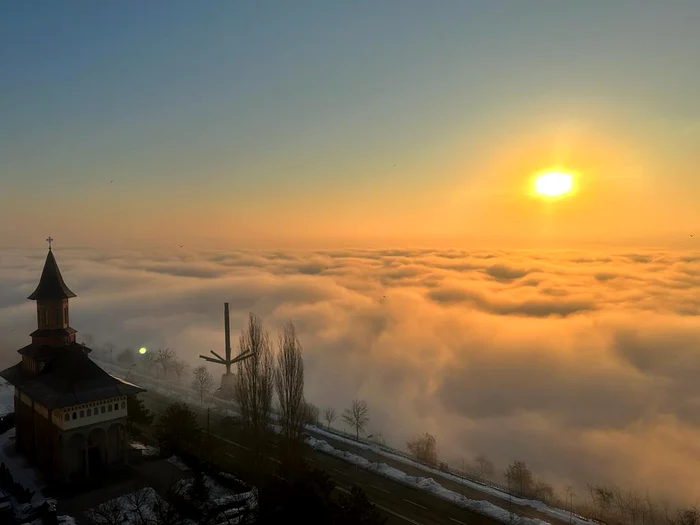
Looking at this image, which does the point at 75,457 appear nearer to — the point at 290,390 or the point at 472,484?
the point at 290,390

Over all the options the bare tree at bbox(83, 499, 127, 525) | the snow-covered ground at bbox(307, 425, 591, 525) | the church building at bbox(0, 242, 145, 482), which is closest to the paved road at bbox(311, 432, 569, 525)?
the snow-covered ground at bbox(307, 425, 591, 525)

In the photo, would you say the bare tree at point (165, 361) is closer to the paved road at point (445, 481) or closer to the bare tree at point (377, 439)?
the bare tree at point (377, 439)

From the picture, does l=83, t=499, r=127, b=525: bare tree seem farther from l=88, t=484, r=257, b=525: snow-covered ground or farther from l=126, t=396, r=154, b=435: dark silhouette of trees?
l=126, t=396, r=154, b=435: dark silhouette of trees

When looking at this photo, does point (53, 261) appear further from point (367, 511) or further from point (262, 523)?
point (367, 511)

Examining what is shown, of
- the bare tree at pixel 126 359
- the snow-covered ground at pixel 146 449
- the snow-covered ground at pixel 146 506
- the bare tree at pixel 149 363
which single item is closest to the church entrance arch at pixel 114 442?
the snow-covered ground at pixel 146 449

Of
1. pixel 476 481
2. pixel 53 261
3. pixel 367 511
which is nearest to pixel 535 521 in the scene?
pixel 476 481
